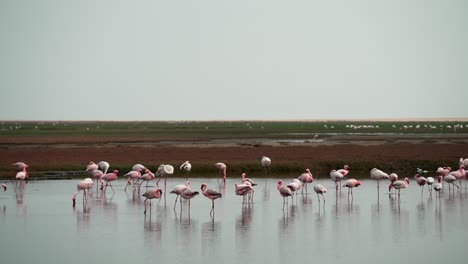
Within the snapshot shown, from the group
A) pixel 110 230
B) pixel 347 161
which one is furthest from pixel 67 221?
pixel 347 161

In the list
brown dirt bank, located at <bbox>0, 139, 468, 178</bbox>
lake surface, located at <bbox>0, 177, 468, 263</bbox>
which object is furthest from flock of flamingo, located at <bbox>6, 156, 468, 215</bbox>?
brown dirt bank, located at <bbox>0, 139, 468, 178</bbox>

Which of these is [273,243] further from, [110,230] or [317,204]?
[317,204]

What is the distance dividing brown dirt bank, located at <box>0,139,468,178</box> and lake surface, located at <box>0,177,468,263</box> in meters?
8.77

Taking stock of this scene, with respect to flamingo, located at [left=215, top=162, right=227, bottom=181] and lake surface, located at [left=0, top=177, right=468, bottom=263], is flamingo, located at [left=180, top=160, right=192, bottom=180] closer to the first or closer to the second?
flamingo, located at [left=215, top=162, right=227, bottom=181]

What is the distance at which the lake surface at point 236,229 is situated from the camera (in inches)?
691

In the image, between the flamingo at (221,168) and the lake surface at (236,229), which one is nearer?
the lake surface at (236,229)

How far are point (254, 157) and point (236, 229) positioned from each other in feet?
77.5

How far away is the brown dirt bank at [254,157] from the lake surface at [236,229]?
8.77 meters

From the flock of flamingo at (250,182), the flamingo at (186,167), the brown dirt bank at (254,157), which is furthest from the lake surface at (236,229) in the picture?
the brown dirt bank at (254,157)

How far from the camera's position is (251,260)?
17.0m

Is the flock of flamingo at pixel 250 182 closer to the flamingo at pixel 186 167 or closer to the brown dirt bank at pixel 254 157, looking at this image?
the flamingo at pixel 186 167

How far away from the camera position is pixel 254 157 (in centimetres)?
4491

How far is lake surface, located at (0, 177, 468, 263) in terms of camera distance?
691 inches

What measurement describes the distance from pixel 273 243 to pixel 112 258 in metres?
4.43
